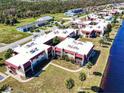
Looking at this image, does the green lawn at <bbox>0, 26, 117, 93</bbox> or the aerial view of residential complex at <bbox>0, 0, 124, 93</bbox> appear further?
the aerial view of residential complex at <bbox>0, 0, 124, 93</bbox>

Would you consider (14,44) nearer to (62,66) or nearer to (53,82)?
(62,66)

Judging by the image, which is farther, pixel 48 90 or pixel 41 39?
pixel 41 39

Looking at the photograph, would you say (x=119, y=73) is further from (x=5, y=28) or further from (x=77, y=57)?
(x=5, y=28)

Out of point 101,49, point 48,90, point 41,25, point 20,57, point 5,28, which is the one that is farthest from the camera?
point 41,25

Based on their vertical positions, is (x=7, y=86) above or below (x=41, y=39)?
below

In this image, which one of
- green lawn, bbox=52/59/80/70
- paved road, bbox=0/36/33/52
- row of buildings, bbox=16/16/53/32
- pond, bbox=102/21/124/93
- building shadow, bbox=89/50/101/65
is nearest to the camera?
pond, bbox=102/21/124/93

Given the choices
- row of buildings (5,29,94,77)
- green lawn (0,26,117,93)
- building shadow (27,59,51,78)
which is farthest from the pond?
building shadow (27,59,51,78)

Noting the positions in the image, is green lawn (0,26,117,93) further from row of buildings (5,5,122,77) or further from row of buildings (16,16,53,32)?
row of buildings (16,16,53,32)

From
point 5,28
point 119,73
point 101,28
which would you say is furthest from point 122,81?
point 5,28

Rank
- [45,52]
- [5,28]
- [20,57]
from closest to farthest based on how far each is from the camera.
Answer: [20,57], [45,52], [5,28]

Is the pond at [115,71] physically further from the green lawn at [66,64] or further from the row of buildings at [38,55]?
the green lawn at [66,64]
